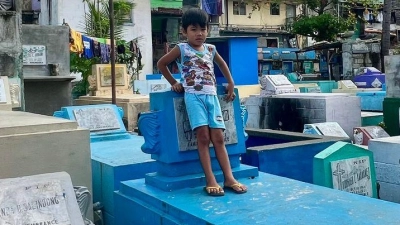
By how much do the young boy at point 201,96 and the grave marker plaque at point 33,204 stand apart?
3.48ft

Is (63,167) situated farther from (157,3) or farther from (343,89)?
(157,3)

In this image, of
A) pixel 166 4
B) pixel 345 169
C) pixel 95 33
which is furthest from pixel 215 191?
pixel 166 4

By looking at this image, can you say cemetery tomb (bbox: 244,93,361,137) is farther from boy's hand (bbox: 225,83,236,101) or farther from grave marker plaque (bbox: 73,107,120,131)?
boy's hand (bbox: 225,83,236,101)

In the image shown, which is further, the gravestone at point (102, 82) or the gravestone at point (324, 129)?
the gravestone at point (102, 82)

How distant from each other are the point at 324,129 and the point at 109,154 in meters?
3.80

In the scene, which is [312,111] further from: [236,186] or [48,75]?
[48,75]

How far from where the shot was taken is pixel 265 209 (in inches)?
136

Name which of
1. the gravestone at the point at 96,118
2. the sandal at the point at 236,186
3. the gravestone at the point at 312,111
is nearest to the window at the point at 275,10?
the gravestone at the point at 312,111

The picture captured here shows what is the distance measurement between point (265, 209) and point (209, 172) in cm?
61

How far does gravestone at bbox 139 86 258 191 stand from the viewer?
4062 millimetres

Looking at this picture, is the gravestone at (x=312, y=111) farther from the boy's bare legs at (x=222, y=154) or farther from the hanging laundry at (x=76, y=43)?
the hanging laundry at (x=76, y=43)

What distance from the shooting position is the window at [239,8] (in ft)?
124

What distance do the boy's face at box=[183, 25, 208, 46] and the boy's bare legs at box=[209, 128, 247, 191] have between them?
0.69 meters

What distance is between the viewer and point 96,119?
6836 millimetres
